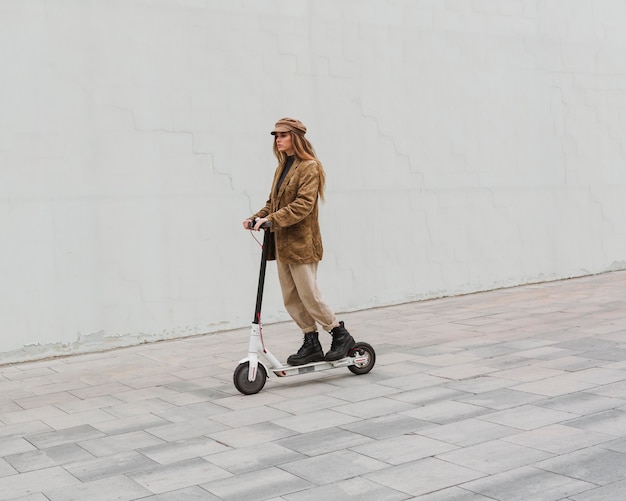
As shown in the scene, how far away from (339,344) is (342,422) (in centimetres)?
110

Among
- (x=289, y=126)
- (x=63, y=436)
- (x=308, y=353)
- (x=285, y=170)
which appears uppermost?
(x=289, y=126)

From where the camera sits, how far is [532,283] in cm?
1061

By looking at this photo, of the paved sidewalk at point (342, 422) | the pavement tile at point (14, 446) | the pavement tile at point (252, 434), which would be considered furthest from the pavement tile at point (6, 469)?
the pavement tile at point (252, 434)

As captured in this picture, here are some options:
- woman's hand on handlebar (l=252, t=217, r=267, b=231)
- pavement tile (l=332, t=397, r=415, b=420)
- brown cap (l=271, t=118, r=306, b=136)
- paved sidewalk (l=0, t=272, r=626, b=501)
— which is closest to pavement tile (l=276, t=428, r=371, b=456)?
paved sidewalk (l=0, t=272, r=626, b=501)

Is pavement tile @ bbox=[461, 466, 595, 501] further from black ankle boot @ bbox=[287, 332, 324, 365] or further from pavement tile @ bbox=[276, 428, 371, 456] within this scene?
black ankle boot @ bbox=[287, 332, 324, 365]

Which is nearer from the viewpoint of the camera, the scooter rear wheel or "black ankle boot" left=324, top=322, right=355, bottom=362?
"black ankle boot" left=324, top=322, right=355, bottom=362

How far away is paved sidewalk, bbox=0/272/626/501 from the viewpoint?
3.63 m

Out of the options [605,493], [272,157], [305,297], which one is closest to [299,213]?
[305,297]

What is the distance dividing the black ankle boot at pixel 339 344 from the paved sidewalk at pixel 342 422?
0.19m

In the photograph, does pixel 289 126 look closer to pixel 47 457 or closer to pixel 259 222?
pixel 259 222

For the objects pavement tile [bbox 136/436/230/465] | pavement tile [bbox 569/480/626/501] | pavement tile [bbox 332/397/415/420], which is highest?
pavement tile [bbox 332/397/415/420]

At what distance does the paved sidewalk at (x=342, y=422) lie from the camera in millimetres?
Answer: 3635

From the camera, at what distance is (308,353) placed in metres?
5.69

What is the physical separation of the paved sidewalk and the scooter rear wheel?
13 centimetres
